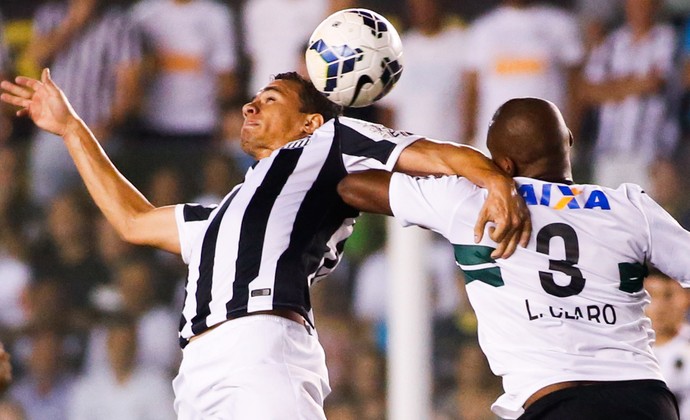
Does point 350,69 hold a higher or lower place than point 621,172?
higher

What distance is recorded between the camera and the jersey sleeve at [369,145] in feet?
11.6

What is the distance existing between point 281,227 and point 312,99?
62 centimetres

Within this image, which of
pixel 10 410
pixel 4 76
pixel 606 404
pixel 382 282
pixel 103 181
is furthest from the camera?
pixel 4 76

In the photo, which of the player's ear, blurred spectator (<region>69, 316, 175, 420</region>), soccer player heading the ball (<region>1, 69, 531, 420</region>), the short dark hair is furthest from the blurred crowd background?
soccer player heading the ball (<region>1, 69, 531, 420</region>)

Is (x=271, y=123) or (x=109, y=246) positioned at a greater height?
(x=271, y=123)

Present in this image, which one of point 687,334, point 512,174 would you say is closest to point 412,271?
point 687,334

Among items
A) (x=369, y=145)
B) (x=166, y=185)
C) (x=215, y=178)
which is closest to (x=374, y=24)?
(x=369, y=145)

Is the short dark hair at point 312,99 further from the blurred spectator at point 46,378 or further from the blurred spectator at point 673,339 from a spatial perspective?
the blurred spectator at point 46,378

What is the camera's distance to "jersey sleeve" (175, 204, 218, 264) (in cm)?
399

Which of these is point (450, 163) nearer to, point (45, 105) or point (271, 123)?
point (271, 123)

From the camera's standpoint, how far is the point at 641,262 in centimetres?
319

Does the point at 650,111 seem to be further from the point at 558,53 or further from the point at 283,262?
the point at 283,262

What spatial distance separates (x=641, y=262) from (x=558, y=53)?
422cm

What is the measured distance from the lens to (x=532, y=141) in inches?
129
